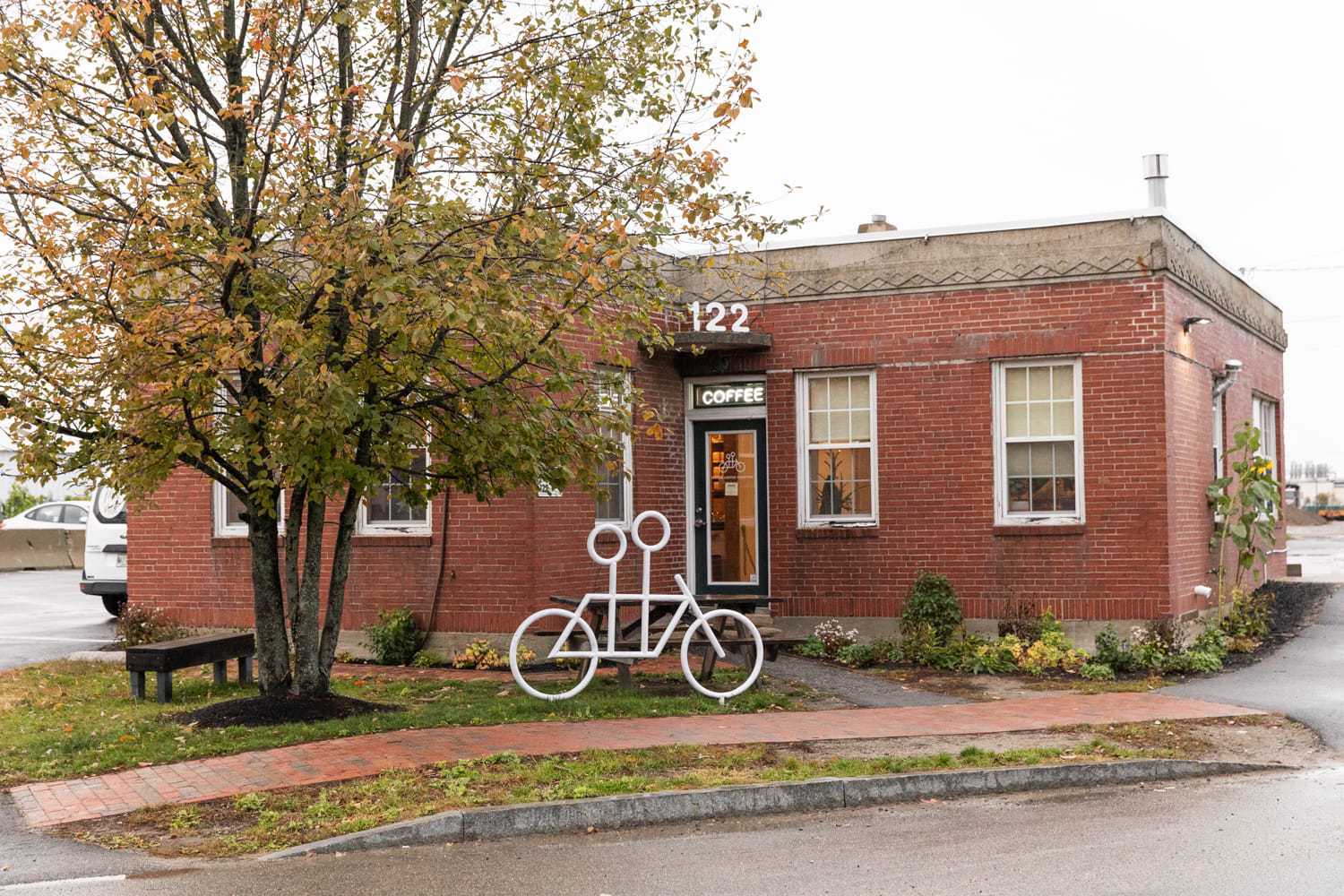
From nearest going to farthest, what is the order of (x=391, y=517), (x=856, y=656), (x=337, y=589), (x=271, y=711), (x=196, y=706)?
(x=271, y=711), (x=337, y=589), (x=196, y=706), (x=856, y=656), (x=391, y=517)

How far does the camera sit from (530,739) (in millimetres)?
10148

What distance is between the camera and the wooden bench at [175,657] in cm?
1196

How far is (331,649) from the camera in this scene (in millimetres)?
11539

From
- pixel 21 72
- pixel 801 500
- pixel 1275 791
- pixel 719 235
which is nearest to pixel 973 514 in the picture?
pixel 801 500

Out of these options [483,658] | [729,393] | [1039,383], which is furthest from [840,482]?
[483,658]

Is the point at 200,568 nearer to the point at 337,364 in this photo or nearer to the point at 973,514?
the point at 337,364

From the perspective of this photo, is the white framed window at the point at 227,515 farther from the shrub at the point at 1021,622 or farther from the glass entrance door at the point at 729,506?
the shrub at the point at 1021,622

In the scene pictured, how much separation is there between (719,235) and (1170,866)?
654 centimetres

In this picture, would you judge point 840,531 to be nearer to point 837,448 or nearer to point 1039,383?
point 837,448

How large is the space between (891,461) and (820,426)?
99 centimetres

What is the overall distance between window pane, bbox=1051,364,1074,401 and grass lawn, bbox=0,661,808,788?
15.7ft

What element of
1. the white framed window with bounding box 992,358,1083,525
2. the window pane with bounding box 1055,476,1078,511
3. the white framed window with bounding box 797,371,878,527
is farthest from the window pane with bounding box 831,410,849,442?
the window pane with bounding box 1055,476,1078,511

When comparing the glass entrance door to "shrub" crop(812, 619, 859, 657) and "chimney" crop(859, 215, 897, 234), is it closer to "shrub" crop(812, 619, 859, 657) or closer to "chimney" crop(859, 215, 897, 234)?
"shrub" crop(812, 619, 859, 657)

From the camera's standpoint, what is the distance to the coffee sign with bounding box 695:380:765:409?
16750 millimetres
